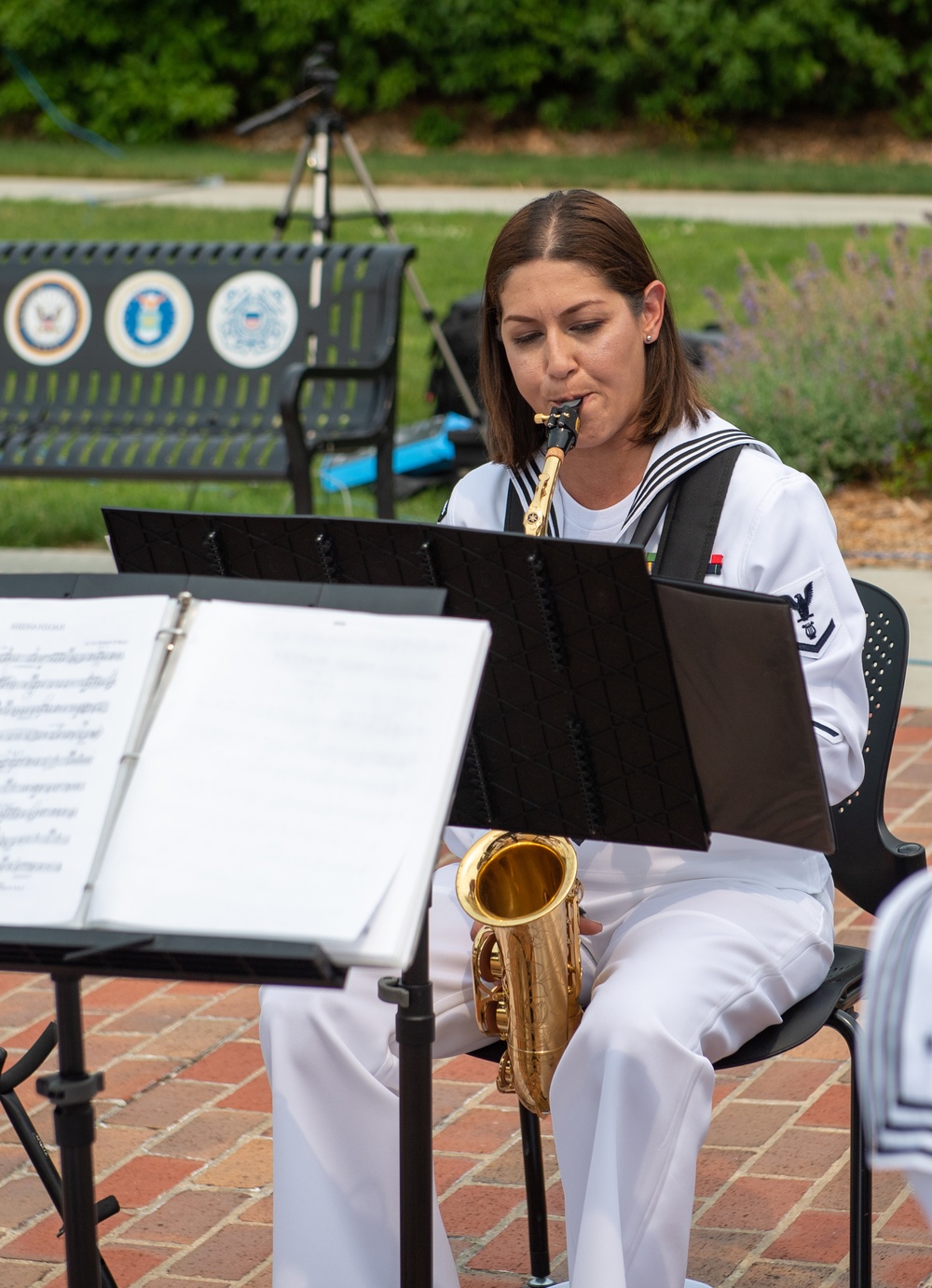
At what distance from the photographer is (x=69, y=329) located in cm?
645

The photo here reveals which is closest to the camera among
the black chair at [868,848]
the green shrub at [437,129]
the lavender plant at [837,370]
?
the black chair at [868,848]

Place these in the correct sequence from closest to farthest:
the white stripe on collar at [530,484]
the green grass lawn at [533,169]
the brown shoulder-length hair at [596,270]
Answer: the brown shoulder-length hair at [596,270], the white stripe on collar at [530,484], the green grass lawn at [533,169]

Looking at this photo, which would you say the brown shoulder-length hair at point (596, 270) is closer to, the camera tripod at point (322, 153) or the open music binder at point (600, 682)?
the open music binder at point (600, 682)

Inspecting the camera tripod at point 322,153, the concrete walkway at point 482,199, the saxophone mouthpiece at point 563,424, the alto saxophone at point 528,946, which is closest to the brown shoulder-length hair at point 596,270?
the saxophone mouthpiece at point 563,424

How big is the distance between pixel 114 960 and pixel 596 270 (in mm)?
1422

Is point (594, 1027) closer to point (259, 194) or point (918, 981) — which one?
point (918, 981)

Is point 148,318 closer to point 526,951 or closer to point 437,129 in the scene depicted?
point 526,951

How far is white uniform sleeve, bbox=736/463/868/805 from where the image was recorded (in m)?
2.36

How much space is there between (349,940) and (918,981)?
533mm

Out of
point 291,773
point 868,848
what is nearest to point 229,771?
point 291,773

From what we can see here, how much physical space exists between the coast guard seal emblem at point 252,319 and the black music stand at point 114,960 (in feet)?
14.2

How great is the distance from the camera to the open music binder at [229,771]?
1.65 meters

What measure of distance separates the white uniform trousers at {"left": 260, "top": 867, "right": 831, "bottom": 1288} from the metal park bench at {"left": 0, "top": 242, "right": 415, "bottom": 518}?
3.55 metres

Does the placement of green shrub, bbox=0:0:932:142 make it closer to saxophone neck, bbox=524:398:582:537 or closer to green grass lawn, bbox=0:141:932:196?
green grass lawn, bbox=0:141:932:196
